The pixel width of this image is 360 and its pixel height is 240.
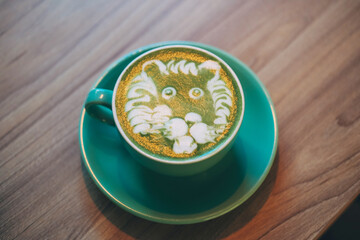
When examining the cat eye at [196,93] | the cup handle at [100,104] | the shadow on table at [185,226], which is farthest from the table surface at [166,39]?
the cat eye at [196,93]

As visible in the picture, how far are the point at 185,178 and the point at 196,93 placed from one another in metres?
0.21

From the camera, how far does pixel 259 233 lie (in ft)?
2.22

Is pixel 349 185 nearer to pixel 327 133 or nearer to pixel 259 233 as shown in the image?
pixel 327 133

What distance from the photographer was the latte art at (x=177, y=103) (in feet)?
2.04

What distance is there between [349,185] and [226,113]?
37 cm

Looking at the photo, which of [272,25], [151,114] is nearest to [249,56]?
[272,25]

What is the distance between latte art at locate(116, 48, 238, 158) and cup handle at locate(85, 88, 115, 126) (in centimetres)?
3

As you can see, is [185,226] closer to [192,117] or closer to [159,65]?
[192,117]

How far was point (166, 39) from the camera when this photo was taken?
3.04 feet

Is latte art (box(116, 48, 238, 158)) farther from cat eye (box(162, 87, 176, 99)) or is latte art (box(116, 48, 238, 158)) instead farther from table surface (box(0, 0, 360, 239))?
table surface (box(0, 0, 360, 239))

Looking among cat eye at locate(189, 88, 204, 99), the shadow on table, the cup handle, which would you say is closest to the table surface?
the shadow on table

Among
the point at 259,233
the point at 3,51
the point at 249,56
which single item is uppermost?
the point at 3,51

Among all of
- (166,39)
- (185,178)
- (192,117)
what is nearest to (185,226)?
(185,178)

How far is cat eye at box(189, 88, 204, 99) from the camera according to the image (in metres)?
0.67
